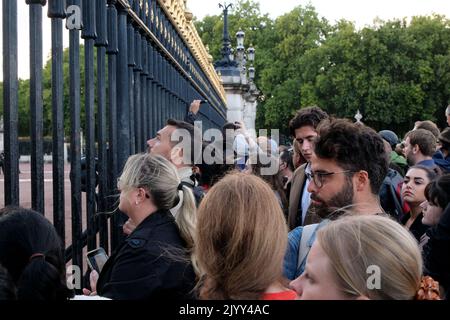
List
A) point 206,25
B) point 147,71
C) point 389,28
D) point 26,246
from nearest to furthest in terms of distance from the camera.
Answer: point 26,246, point 147,71, point 389,28, point 206,25

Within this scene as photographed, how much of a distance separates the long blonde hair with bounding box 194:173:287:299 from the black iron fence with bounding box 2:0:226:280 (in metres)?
0.72

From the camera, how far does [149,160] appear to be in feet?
10.6

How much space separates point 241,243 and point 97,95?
163 centimetres

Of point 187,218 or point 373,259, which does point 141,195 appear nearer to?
point 187,218

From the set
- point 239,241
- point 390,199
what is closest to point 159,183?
point 239,241

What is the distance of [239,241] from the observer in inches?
87.0

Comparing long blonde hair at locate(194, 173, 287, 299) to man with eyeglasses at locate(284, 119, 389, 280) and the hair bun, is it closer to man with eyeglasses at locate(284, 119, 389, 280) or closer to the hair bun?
the hair bun

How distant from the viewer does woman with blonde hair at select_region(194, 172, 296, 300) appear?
2186mm

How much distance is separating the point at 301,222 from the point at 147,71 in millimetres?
1411

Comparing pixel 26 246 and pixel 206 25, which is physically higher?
pixel 206 25

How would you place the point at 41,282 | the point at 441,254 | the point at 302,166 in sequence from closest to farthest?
the point at 41,282 → the point at 441,254 → the point at 302,166

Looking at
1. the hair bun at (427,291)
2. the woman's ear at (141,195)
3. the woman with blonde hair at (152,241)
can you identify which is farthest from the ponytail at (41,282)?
the hair bun at (427,291)
